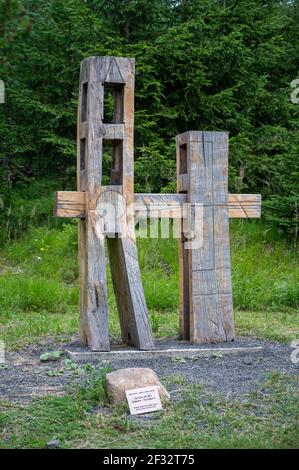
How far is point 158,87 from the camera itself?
10.7 metres

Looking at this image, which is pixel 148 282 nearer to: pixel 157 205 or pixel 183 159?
pixel 183 159

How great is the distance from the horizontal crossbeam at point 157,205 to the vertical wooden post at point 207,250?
9cm

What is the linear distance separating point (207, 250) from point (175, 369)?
A: 1.12m

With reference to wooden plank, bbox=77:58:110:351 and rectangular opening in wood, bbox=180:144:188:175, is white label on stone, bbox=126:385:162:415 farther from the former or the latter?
rectangular opening in wood, bbox=180:144:188:175

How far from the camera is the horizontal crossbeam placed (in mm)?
5535

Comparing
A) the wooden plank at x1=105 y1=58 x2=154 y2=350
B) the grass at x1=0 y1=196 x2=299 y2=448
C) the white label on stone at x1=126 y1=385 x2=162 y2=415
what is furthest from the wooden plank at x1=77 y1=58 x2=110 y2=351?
the white label on stone at x1=126 y1=385 x2=162 y2=415

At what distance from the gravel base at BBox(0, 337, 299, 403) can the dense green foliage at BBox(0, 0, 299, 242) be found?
14.6ft

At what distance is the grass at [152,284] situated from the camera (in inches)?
266

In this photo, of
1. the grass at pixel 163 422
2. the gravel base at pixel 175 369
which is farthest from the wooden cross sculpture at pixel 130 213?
the grass at pixel 163 422

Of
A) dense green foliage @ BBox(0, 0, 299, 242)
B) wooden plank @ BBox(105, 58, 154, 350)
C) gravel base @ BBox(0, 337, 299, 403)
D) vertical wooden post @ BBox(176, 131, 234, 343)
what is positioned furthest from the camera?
dense green foliage @ BBox(0, 0, 299, 242)

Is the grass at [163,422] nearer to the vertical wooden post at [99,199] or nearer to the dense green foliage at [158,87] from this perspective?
the vertical wooden post at [99,199]

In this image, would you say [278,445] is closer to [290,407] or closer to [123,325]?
[290,407]

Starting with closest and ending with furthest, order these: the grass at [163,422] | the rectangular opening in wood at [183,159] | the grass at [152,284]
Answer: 1. the grass at [163,422]
2. the rectangular opening in wood at [183,159]
3. the grass at [152,284]

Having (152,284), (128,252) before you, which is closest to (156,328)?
(128,252)
